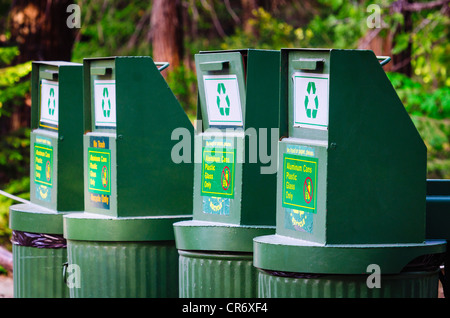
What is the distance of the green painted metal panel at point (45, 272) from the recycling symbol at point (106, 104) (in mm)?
1109

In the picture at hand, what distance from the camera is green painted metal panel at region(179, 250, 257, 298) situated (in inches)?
181

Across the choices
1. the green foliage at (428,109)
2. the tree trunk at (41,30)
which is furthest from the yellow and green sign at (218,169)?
the tree trunk at (41,30)

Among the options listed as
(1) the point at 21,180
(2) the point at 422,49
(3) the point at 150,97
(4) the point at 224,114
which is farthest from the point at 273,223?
(2) the point at 422,49

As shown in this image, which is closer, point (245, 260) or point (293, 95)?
point (293, 95)

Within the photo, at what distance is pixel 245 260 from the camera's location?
4594mm

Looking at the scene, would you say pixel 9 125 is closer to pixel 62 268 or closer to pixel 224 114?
pixel 62 268

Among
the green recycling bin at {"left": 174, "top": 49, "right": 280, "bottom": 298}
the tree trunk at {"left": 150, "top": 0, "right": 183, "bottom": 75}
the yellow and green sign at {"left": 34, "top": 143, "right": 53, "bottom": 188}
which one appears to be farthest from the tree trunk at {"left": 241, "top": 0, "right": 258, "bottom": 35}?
the green recycling bin at {"left": 174, "top": 49, "right": 280, "bottom": 298}

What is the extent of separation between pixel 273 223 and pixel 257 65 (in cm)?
89

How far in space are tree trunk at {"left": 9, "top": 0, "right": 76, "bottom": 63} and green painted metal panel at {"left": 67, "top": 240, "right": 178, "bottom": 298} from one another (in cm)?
519

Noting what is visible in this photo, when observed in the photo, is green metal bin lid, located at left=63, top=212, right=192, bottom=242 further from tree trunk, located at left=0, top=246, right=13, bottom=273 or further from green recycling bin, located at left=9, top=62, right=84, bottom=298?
tree trunk, located at left=0, top=246, right=13, bottom=273

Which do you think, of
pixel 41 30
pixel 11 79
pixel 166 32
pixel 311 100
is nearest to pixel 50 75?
pixel 311 100

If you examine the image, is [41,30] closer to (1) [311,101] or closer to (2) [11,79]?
(2) [11,79]

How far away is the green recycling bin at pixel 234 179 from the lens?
14.9ft

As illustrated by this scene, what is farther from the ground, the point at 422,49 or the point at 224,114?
the point at 422,49
